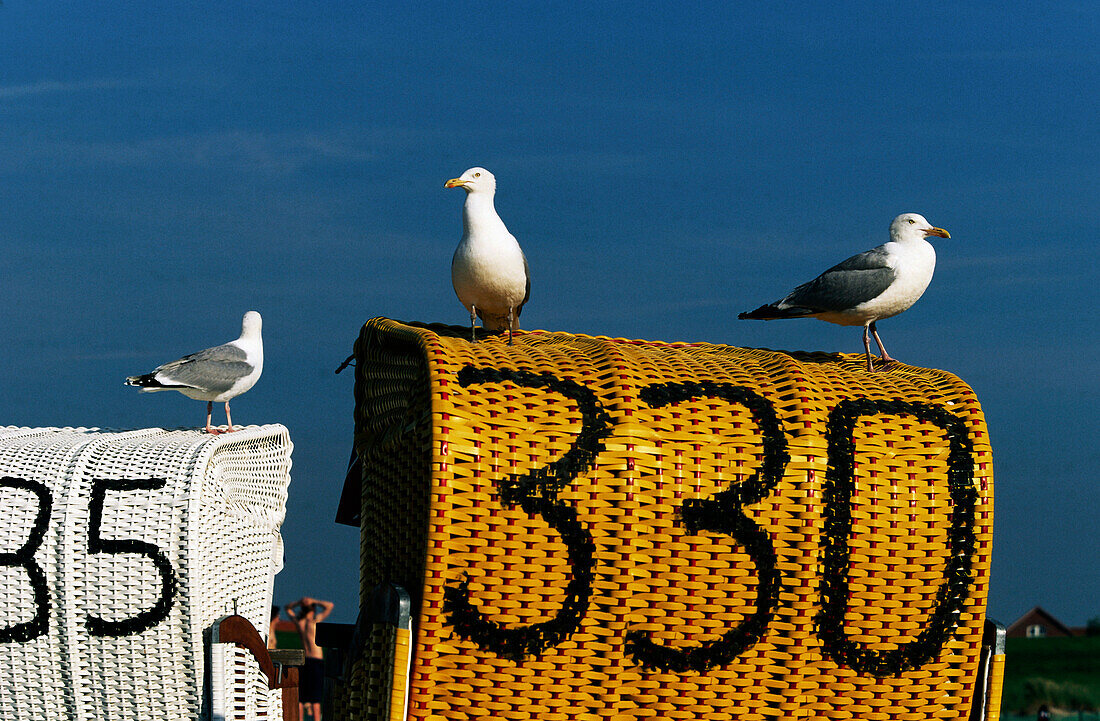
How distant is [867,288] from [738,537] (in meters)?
2.28

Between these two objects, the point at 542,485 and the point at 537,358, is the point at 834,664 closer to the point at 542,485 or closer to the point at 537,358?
the point at 542,485

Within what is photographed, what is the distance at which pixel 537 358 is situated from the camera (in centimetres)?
285

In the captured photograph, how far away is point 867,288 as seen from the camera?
4594 millimetres

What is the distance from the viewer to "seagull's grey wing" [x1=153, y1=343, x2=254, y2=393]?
7145mm

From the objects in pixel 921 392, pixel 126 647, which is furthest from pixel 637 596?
pixel 126 647

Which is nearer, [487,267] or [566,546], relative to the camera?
[566,546]

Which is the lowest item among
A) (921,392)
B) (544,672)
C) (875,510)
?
(544,672)

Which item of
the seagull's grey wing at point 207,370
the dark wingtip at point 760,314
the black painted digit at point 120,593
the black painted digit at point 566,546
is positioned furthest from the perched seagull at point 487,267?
the seagull's grey wing at point 207,370

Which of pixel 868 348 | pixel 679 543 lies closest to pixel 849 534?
pixel 679 543

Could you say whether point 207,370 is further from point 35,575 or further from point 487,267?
point 487,267

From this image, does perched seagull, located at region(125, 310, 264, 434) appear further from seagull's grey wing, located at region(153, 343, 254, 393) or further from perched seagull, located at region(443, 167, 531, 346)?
perched seagull, located at region(443, 167, 531, 346)

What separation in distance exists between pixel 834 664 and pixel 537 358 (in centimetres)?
105

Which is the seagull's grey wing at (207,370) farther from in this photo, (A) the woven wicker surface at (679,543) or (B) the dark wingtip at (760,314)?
(A) the woven wicker surface at (679,543)

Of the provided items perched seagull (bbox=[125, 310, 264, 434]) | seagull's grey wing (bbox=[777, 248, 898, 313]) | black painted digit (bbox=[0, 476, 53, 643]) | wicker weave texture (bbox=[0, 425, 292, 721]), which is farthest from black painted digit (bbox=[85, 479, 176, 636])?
seagull's grey wing (bbox=[777, 248, 898, 313])
